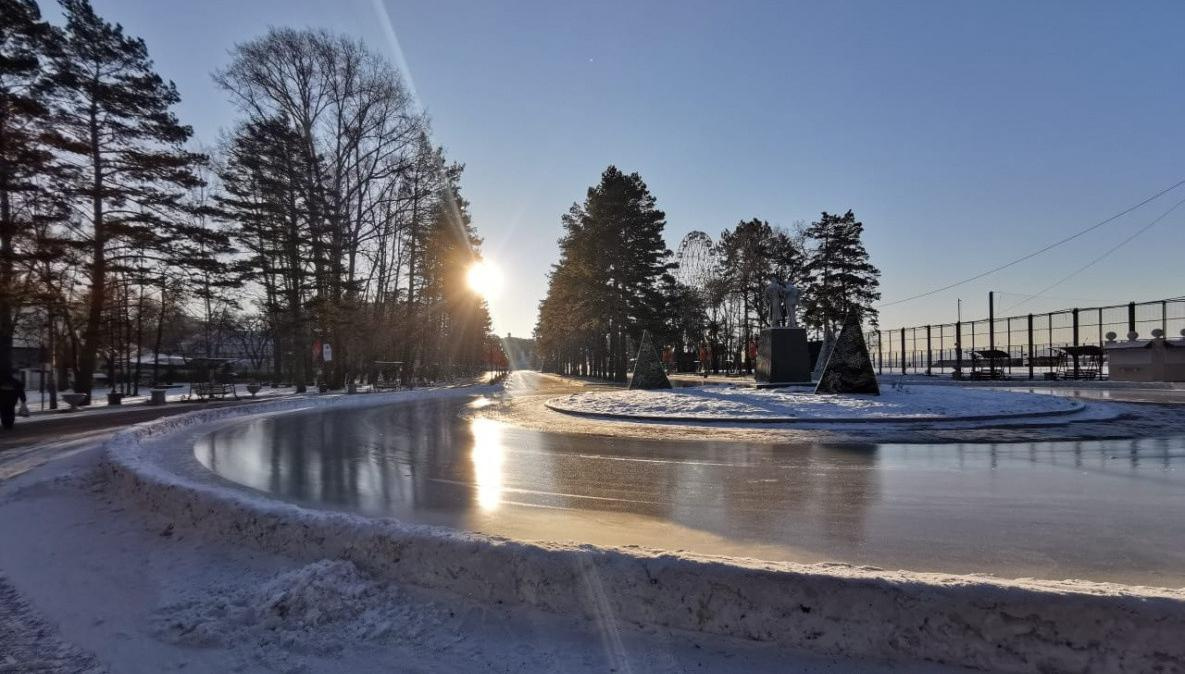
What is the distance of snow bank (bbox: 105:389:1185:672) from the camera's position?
2.88 meters

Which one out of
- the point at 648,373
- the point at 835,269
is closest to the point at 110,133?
the point at 648,373

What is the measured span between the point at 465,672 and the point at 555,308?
63770 mm

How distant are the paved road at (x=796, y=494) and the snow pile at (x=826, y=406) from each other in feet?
11.7

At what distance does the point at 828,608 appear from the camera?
3.19m

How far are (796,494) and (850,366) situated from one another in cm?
1262

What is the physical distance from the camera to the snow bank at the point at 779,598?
2.88 meters

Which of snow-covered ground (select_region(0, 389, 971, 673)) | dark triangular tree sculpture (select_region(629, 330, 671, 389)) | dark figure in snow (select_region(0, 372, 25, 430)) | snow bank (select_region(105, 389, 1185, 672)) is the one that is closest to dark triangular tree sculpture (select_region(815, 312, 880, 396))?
dark triangular tree sculpture (select_region(629, 330, 671, 389))

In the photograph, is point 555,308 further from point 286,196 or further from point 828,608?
point 828,608

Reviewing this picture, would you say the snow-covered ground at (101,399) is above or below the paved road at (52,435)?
below

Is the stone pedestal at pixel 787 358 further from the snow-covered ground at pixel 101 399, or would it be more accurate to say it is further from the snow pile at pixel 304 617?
the snow-covered ground at pixel 101 399

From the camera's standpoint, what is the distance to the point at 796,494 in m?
6.98

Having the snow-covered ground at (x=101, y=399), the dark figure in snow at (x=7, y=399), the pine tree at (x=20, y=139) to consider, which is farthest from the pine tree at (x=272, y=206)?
the dark figure in snow at (x=7, y=399)

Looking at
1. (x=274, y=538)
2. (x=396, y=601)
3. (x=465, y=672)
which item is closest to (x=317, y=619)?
(x=396, y=601)

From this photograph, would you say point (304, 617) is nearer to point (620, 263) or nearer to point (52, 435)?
point (52, 435)
